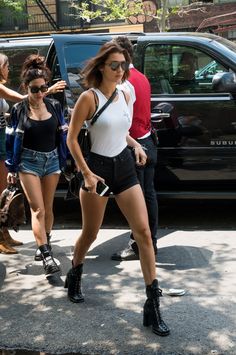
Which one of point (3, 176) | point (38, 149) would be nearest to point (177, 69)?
point (38, 149)

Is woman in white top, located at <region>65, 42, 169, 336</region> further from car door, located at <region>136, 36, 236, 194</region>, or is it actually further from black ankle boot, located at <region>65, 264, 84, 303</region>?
car door, located at <region>136, 36, 236, 194</region>

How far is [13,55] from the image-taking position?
6.25m

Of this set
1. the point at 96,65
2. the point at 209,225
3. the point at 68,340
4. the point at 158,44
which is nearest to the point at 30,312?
the point at 68,340

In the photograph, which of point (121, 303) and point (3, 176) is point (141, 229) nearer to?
point (121, 303)

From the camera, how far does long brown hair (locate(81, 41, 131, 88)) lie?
3520 mm

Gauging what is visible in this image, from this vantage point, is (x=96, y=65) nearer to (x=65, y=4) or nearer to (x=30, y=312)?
(x=30, y=312)

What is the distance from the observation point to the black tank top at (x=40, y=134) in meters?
4.59

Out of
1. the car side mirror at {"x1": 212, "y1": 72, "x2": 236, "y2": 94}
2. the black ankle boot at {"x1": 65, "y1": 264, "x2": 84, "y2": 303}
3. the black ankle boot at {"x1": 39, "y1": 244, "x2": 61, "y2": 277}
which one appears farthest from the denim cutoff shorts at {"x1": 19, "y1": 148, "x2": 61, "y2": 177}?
the car side mirror at {"x1": 212, "y1": 72, "x2": 236, "y2": 94}

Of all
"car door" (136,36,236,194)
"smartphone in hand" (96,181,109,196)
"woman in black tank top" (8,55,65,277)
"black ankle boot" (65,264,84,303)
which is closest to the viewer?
"smartphone in hand" (96,181,109,196)

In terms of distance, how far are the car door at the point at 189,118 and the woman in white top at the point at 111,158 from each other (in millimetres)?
1963

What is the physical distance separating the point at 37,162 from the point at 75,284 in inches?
45.8

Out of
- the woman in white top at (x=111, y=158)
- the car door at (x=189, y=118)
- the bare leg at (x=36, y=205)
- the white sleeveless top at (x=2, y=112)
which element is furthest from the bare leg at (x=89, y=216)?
the car door at (x=189, y=118)

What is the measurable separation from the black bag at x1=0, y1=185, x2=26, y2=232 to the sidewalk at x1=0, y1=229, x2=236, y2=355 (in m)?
0.41

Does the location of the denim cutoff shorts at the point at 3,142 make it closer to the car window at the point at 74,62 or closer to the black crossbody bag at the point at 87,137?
the car window at the point at 74,62
